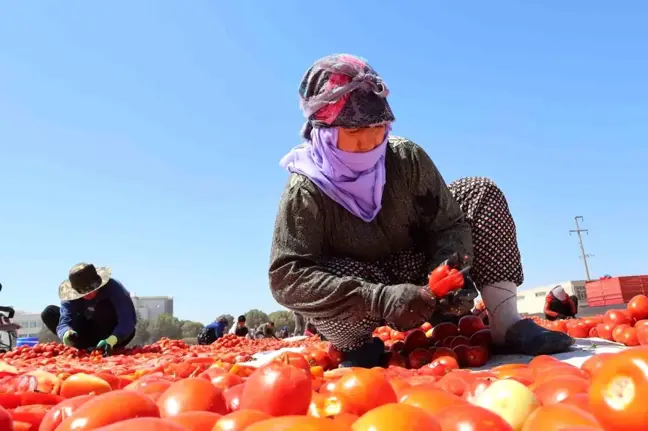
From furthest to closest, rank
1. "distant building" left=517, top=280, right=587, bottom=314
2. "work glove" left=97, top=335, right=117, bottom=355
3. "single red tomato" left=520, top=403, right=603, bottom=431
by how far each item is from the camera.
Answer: "distant building" left=517, top=280, right=587, bottom=314 < "work glove" left=97, top=335, right=117, bottom=355 < "single red tomato" left=520, top=403, right=603, bottom=431

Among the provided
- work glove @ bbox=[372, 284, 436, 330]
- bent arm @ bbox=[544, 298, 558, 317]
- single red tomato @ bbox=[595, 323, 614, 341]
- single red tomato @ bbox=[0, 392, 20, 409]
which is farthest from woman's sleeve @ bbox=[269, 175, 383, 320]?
bent arm @ bbox=[544, 298, 558, 317]

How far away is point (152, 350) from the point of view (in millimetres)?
7887

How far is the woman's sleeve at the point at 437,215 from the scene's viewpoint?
9.74 ft

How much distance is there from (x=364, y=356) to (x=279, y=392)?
1.91 metres

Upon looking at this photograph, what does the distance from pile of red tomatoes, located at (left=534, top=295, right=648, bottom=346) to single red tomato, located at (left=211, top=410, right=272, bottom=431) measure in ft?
9.81

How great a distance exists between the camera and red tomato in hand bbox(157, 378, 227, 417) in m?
1.30

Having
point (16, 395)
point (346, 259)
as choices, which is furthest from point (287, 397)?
point (346, 259)

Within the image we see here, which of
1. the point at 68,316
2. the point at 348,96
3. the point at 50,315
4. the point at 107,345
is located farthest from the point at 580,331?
the point at 50,315

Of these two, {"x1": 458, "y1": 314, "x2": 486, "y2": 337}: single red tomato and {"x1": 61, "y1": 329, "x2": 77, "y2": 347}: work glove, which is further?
{"x1": 61, "y1": 329, "x2": 77, "y2": 347}: work glove

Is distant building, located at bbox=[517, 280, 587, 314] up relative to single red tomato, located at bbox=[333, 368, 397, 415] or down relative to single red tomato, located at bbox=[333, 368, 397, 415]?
down

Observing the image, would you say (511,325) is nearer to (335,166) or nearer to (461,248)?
(461,248)

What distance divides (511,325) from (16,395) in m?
2.59

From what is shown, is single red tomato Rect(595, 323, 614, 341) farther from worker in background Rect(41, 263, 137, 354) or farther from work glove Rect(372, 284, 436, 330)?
worker in background Rect(41, 263, 137, 354)

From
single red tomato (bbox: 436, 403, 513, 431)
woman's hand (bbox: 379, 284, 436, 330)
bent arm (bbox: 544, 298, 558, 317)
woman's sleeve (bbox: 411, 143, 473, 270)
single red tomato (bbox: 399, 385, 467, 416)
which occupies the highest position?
woman's sleeve (bbox: 411, 143, 473, 270)
